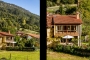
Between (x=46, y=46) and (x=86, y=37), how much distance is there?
38 centimetres

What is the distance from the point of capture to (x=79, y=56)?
1879 mm

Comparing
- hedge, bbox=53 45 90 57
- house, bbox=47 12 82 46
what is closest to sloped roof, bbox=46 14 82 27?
house, bbox=47 12 82 46

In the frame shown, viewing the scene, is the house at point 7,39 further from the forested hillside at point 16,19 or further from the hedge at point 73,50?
the hedge at point 73,50

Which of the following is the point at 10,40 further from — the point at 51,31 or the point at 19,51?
the point at 51,31

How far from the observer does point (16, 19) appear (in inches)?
76.5

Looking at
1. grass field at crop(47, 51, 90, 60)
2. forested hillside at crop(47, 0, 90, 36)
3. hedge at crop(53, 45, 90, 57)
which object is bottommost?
grass field at crop(47, 51, 90, 60)

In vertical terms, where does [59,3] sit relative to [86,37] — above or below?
above

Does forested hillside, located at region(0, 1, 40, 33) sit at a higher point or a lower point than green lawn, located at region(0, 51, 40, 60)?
higher

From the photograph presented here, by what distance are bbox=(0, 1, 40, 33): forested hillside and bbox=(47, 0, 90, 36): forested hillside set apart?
0.63ft

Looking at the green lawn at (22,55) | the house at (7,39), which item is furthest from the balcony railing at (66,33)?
the house at (7,39)

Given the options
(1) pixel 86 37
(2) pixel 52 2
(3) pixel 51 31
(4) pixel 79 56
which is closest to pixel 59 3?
(2) pixel 52 2

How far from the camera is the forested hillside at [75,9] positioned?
1.88 m

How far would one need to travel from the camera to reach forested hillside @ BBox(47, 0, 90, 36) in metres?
1.88

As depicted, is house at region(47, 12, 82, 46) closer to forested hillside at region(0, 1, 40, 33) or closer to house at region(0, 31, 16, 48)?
forested hillside at region(0, 1, 40, 33)
